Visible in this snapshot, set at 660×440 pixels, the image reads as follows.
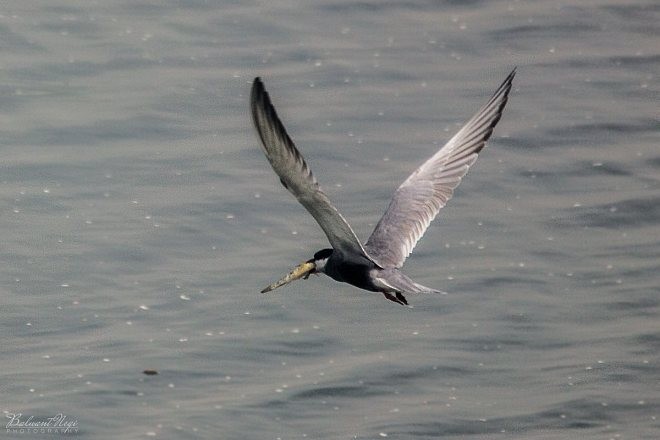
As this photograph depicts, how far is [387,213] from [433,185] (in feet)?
1.60

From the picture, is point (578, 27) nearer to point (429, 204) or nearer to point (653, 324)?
point (653, 324)

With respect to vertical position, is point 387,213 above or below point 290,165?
below

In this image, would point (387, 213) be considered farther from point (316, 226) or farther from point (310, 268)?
point (316, 226)

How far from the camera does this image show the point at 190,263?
14203 millimetres

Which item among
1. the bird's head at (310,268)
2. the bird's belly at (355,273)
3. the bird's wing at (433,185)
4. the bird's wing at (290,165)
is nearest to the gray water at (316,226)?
the bird's wing at (433,185)

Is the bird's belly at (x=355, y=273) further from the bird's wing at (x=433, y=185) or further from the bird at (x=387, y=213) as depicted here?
the bird's wing at (x=433, y=185)

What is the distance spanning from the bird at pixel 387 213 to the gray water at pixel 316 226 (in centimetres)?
120

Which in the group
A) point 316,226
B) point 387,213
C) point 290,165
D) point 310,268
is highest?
point 290,165

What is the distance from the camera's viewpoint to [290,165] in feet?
30.8

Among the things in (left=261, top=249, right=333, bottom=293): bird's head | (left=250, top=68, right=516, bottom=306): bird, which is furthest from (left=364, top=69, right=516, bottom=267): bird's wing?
(left=261, top=249, right=333, bottom=293): bird's head

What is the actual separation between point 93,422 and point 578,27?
9.81 metres

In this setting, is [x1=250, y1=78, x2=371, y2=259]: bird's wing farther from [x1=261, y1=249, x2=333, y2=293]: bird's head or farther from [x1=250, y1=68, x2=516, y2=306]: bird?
[x1=261, y1=249, x2=333, y2=293]: bird's head

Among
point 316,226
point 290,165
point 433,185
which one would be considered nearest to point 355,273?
point 290,165

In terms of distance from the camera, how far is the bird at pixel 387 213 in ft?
30.5
